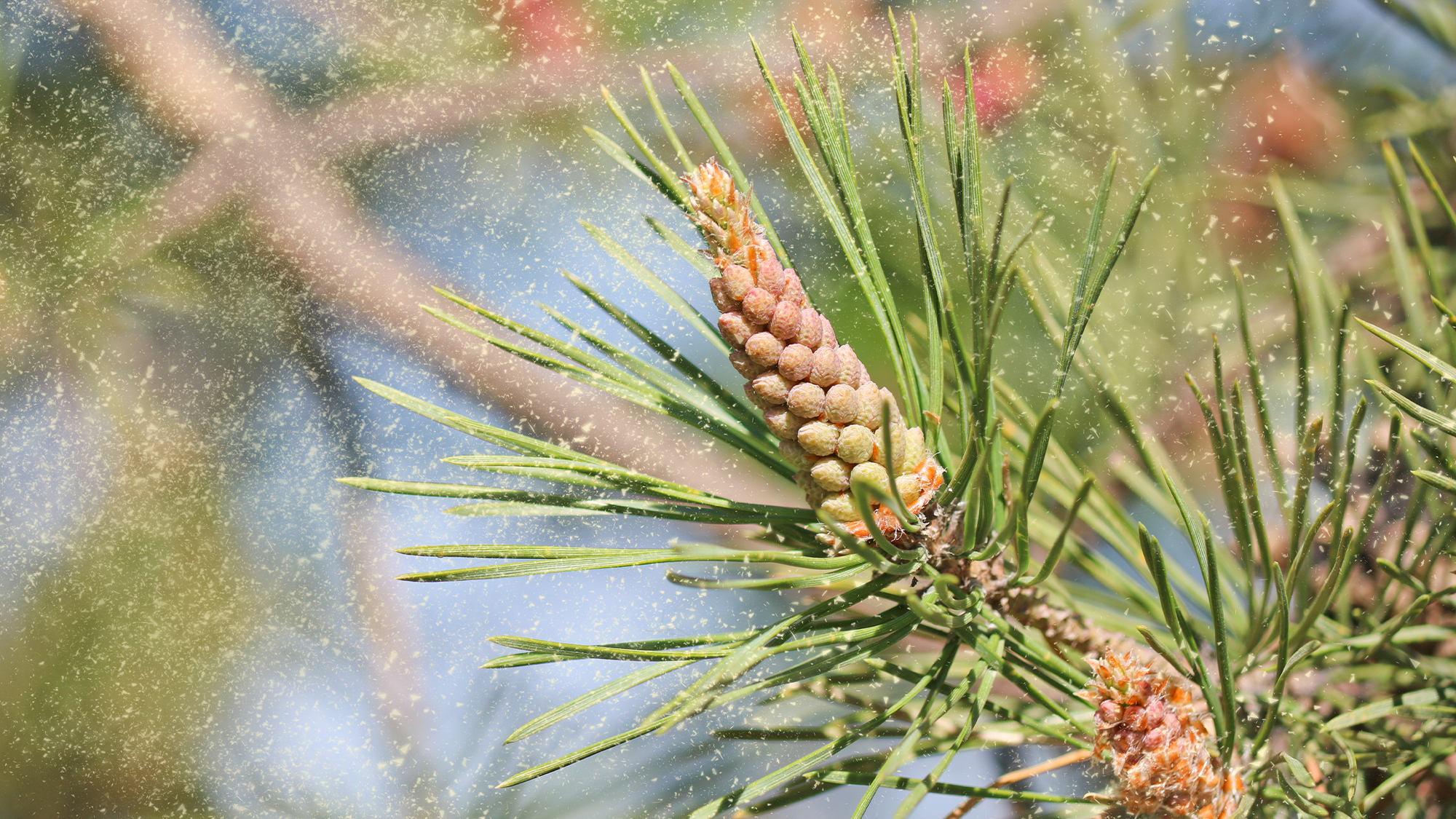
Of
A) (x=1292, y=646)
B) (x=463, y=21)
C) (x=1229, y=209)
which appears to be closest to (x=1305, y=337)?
(x=1292, y=646)

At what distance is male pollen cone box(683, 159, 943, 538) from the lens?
186mm

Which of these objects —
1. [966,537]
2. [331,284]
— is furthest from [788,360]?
[331,284]

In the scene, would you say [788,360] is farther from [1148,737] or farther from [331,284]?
[331,284]

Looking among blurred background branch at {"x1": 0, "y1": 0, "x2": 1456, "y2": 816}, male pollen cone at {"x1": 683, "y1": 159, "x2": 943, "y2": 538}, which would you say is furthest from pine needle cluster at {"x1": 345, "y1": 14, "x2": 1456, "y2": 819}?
blurred background branch at {"x1": 0, "y1": 0, "x2": 1456, "y2": 816}

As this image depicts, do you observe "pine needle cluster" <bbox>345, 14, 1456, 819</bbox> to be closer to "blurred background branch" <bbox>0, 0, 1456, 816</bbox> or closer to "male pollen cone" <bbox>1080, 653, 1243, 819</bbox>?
"male pollen cone" <bbox>1080, 653, 1243, 819</bbox>

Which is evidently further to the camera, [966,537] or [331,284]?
[331,284]

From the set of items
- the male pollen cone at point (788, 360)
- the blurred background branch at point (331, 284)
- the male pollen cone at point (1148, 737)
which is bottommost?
the male pollen cone at point (1148, 737)

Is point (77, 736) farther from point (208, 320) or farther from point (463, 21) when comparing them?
point (463, 21)

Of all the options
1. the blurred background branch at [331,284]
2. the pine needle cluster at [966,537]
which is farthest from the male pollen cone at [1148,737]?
the blurred background branch at [331,284]

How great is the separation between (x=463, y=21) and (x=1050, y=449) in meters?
0.51

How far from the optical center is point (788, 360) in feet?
0.61

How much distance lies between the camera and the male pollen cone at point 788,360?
0.61 feet

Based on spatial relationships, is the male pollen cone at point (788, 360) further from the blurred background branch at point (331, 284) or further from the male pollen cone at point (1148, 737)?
the blurred background branch at point (331, 284)

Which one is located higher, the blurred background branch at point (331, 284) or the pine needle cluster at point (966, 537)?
the blurred background branch at point (331, 284)
